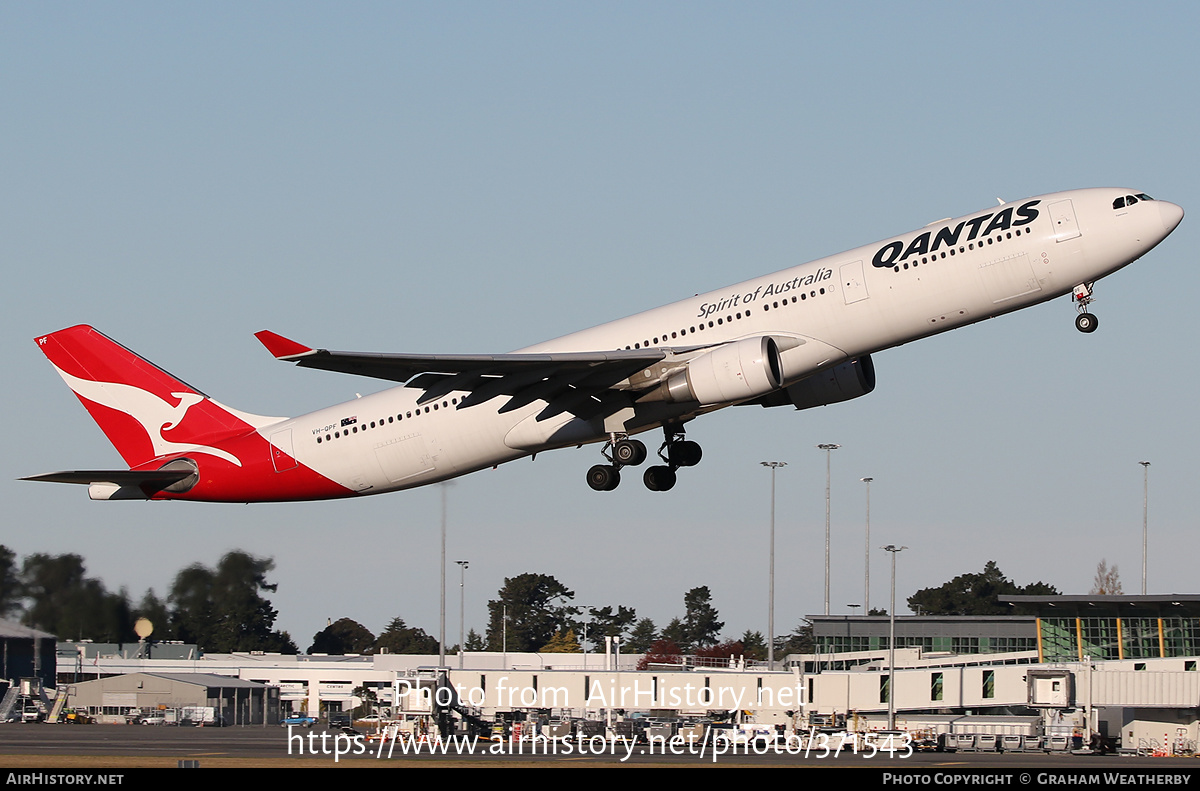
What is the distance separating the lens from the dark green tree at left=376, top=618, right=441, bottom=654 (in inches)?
5020

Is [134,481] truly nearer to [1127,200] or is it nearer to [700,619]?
[1127,200]

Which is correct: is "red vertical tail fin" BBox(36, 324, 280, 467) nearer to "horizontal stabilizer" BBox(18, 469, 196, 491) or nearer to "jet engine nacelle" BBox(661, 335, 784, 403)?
"horizontal stabilizer" BBox(18, 469, 196, 491)

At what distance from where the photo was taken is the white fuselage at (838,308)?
115 feet

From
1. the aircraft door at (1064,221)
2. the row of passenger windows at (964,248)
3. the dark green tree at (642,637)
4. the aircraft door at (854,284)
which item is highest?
the aircraft door at (1064,221)

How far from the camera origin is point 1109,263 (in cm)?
3525

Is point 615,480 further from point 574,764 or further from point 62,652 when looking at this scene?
point 62,652

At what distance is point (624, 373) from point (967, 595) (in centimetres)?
11970

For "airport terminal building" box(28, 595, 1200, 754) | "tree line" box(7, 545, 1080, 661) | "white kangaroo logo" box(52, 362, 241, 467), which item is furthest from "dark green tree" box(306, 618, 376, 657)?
"white kangaroo logo" box(52, 362, 241, 467)

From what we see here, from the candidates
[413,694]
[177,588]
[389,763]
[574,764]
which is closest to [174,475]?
[389,763]

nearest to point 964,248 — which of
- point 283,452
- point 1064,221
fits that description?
point 1064,221

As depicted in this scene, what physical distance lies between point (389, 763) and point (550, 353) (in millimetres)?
11252

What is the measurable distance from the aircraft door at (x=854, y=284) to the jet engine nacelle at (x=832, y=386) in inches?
150

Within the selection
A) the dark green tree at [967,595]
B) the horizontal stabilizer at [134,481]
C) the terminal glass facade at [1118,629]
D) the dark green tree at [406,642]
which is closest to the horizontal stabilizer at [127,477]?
the horizontal stabilizer at [134,481]

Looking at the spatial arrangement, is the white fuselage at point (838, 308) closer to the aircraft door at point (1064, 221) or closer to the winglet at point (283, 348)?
the aircraft door at point (1064, 221)
